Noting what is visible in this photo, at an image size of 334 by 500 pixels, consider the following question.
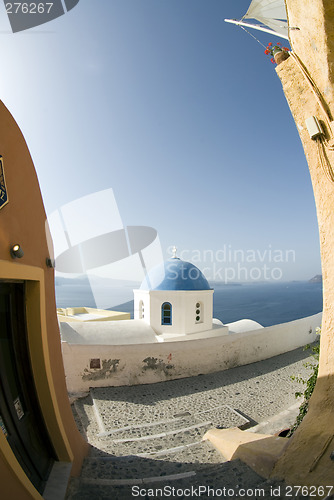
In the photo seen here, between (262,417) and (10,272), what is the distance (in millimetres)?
7046

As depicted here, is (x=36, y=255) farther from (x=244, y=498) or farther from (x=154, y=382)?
(x=154, y=382)

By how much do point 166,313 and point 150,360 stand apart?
337cm

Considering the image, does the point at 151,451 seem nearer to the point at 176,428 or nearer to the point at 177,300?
the point at 176,428

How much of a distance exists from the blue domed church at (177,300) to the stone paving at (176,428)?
2.81 meters

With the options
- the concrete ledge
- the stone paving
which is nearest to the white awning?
the concrete ledge

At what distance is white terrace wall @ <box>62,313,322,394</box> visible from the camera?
8.19 metres

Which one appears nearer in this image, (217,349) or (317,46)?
(317,46)

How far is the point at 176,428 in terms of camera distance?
614cm

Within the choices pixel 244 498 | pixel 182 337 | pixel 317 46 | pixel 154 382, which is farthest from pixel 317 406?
pixel 182 337

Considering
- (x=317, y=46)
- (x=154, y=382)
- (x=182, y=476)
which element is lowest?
(x=154, y=382)

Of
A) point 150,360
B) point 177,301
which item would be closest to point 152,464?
point 150,360

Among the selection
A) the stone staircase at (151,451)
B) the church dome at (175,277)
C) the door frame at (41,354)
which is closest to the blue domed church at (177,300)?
the church dome at (175,277)

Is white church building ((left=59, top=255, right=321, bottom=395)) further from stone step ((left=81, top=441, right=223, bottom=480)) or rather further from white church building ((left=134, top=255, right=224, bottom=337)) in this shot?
stone step ((left=81, top=441, right=223, bottom=480))

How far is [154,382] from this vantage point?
28.3 feet
